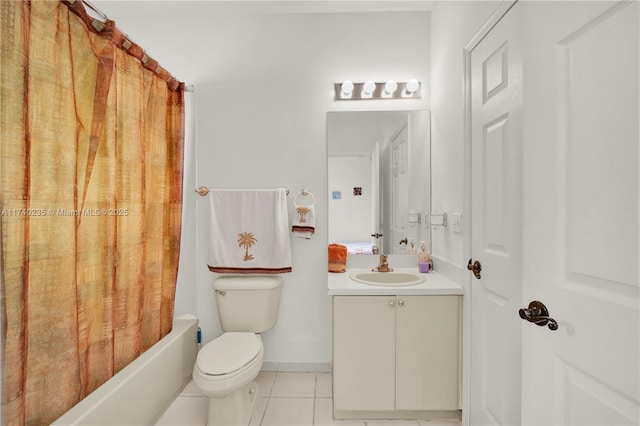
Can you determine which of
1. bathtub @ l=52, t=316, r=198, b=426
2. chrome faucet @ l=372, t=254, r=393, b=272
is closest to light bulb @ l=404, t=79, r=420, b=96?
chrome faucet @ l=372, t=254, r=393, b=272

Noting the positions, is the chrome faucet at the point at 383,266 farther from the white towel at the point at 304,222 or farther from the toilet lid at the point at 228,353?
the toilet lid at the point at 228,353

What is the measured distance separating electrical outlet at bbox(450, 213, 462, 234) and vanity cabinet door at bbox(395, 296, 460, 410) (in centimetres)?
36

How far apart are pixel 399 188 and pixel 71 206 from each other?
1839 millimetres

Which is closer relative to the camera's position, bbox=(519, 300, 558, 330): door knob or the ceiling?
bbox=(519, 300, 558, 330): door knob

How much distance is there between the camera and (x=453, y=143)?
1.77m

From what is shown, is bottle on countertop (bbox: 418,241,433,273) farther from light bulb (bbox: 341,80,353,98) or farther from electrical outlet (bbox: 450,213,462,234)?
light bulb (bbox: 341,80,353,98)

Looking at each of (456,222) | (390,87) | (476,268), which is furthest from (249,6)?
(476,268)

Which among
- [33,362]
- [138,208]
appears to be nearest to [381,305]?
[138,208]

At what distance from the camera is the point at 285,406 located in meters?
1.86

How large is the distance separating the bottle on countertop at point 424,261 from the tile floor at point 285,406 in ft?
2.81

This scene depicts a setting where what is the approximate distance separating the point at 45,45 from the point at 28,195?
54cm

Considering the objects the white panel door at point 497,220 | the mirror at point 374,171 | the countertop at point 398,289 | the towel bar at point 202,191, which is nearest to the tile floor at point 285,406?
the white panel door at point 497,220

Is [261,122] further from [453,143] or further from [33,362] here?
[33,362]

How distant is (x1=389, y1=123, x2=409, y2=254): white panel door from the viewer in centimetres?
221
